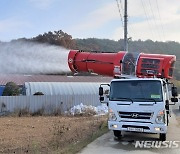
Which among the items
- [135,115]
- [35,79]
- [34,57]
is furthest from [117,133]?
[35,79]

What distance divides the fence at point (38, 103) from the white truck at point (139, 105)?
57.6 feet

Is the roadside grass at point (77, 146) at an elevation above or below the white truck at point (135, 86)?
below

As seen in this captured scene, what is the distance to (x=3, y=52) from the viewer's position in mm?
16734

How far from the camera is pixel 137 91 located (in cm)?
1142

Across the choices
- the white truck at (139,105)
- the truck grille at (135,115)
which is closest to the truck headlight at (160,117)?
the white truck at (139,105)

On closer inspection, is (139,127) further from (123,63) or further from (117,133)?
(123,63)

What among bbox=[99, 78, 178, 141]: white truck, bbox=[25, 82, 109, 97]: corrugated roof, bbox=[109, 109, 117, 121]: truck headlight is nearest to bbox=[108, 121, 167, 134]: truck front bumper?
bbox=[99, 78, 178, 141]: white truck

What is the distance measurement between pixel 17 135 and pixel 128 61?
6816mm

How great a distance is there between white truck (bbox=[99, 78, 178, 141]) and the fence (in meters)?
17.6

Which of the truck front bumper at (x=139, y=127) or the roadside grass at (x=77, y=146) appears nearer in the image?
the roadside grass at (x=77, y=146)

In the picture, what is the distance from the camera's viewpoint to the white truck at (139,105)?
10867 millimetres

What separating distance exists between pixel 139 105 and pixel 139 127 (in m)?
0.78

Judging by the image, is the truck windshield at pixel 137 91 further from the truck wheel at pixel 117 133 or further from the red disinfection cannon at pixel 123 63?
the truck wheel at pixel 117 133

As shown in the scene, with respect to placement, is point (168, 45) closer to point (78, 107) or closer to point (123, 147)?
point (78, 107)
